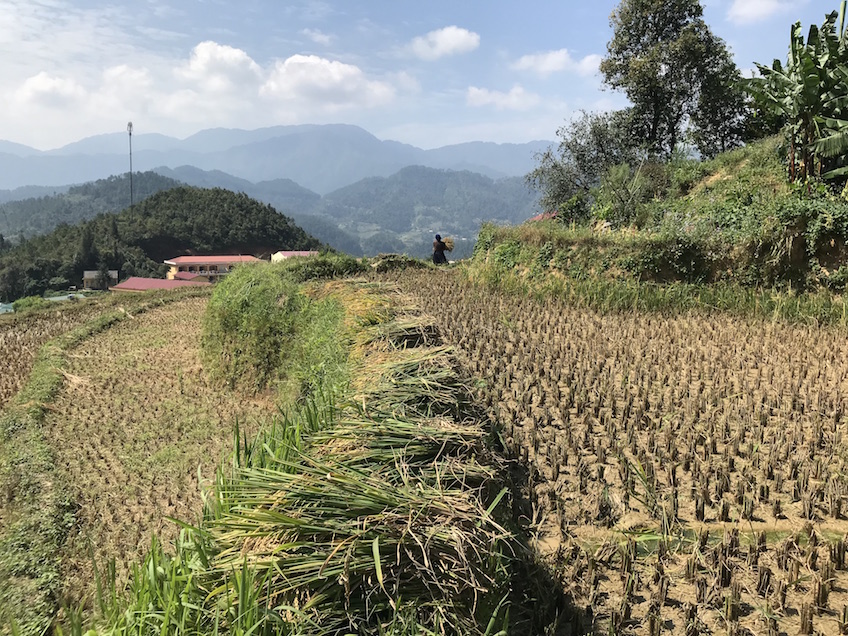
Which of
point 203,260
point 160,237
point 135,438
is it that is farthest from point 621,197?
point 160,237

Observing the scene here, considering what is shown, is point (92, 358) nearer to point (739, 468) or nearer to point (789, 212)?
point (739, 468)

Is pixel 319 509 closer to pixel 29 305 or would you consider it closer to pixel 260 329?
pixel 260 329

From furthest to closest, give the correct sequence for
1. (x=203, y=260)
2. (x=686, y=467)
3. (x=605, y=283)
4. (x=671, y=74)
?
(x=203, y=260), (x=671, y=74), (x=605, y=283), (x=686, y=467)

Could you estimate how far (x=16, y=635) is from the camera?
65.1 inches

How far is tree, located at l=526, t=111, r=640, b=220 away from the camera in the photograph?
20141mm

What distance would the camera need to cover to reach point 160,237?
189 feet

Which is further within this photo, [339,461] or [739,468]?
[739,468]

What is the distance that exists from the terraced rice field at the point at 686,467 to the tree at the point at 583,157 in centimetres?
1468

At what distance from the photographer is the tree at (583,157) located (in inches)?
793

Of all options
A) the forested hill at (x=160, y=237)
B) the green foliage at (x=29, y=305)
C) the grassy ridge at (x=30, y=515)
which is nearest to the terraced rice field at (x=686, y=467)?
the grassy ridge at (x=30, y=515)

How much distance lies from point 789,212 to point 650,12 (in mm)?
13671

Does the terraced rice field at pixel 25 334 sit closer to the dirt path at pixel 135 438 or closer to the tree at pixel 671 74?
the dirt path at pixel 135 438


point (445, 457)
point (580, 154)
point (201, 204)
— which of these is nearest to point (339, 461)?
point (445, 457)

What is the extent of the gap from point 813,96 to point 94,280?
48884 mm
